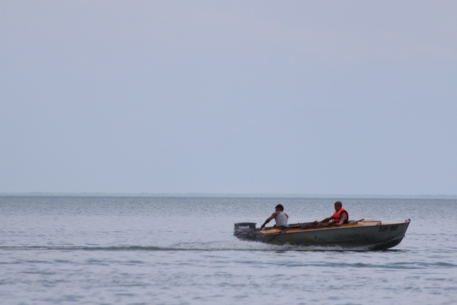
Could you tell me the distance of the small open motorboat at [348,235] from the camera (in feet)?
110

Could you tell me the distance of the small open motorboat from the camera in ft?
110

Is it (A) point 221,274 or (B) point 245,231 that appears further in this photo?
(B) point 245,231

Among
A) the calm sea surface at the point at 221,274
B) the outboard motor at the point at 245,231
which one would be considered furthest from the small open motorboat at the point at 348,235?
the outboard motor at the point at 245,231

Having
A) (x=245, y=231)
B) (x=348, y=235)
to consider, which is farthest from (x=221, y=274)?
(x=245, y=231)

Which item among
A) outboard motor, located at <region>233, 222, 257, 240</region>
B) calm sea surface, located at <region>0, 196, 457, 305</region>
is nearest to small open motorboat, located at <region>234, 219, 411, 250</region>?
calm sea surface, located at <region>0, 196, 457, 305</region>

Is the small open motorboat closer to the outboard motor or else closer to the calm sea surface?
the calm sea surface

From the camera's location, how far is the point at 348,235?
3353 centimetres

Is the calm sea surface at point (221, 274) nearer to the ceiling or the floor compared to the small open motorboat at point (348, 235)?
nearer to the floor

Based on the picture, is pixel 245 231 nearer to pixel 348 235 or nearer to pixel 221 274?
pixel 348 235

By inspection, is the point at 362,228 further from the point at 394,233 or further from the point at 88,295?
the point at 88,295

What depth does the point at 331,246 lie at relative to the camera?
1344 inches

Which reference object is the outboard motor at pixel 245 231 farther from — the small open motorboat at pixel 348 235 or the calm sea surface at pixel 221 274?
the small open motorboat at pixel 348 235

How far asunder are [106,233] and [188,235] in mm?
5564

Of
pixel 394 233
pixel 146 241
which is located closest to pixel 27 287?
pixel 394 233
